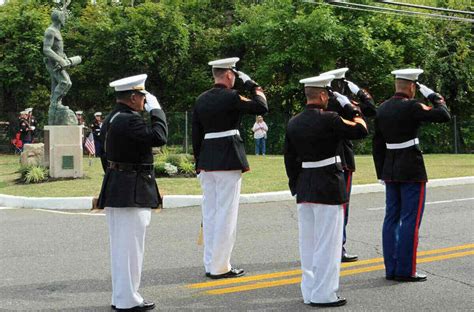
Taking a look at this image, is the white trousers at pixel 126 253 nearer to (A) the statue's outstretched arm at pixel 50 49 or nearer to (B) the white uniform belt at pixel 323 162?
(B) the white uniform belt at pixel 323 162

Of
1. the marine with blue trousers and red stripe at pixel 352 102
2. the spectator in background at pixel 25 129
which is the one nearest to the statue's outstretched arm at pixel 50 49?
the spectator in background at pixel 25 129

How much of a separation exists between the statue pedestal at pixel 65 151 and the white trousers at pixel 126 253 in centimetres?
1044

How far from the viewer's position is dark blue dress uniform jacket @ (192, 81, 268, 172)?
267 inches

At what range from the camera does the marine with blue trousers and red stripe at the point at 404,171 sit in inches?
259

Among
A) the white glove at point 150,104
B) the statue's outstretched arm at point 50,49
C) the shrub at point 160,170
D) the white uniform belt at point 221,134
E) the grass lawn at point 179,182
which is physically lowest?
the grass lawn at point 179,182

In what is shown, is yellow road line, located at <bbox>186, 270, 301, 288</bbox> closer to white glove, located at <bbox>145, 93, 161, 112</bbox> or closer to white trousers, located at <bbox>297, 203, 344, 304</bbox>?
white trousers, located at <bbox>297, 203, 344, 304</bbox>

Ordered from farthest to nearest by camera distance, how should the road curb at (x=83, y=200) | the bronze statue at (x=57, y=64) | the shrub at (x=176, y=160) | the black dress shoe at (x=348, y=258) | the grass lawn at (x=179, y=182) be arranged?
the bronze statue at (x=57, y=64) → the shrub at (x=176, y=160) → the grass lawn at (x=179, y=182) → the road curb at (x=83, y=200) → the black dress shoe at (x=348, y=258)

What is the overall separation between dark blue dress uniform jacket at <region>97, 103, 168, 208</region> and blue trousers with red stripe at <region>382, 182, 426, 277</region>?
2.37m

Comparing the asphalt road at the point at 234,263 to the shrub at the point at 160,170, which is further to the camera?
the shrub at the point at 160,170

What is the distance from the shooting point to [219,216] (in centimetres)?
686

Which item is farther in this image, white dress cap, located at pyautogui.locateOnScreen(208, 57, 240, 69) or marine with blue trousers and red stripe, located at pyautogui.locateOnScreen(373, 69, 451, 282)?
white dress cap, located at pyautogui.locateOnScreen(208, 57, 240, 69)

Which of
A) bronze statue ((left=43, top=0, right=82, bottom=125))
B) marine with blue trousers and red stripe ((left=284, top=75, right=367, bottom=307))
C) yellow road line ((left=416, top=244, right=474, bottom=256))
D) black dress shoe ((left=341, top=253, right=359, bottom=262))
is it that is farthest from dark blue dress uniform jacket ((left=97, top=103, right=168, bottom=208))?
bronze statue ((left=43, top=0, right=82, bottom=125))

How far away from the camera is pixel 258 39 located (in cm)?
3161

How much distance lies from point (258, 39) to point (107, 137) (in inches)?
1039
